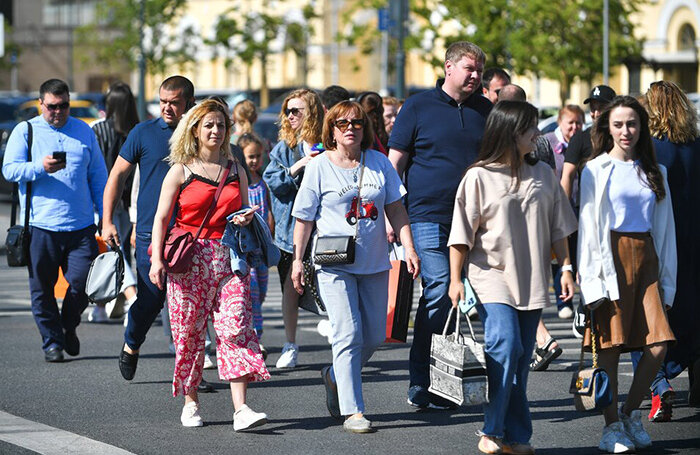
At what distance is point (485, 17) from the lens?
3772 centimetres

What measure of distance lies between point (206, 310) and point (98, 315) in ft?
16.4

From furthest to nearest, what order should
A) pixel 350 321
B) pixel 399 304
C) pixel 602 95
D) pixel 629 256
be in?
1. pixel 602 95
2. pixel 399 304
3. pixel 350 321
4. pixel 629 256

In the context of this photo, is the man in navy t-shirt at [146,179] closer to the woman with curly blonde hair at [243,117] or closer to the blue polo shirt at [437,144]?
the blue polo shirt at [437,144]

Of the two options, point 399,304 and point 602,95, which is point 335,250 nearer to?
point 399,304

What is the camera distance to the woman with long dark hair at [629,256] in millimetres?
6766

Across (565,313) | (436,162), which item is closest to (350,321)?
(436,162)

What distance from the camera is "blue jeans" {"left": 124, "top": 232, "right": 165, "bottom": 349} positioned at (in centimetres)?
842

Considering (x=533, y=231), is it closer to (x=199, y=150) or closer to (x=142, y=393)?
(x=199, y=150)

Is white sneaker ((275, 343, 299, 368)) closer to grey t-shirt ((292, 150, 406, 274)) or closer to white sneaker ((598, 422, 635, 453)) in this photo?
grey t-shirt ((292, 150, 406, 274))

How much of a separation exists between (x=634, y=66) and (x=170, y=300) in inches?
700

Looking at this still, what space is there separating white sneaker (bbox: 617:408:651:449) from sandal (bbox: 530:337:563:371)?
96.5 inches

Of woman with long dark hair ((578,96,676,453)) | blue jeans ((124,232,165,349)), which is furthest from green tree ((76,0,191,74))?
woman with long dark hair ((578,96,676,453))

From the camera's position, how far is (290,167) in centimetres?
943

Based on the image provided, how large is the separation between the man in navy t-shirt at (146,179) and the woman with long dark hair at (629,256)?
9.21 ft
